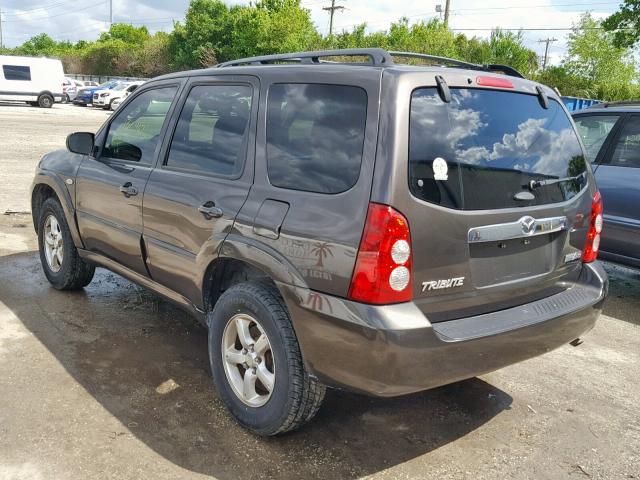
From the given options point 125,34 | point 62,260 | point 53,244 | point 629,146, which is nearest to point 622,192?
point 629,146

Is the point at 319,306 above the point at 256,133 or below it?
below

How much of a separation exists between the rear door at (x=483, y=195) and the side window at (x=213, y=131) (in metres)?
1.00

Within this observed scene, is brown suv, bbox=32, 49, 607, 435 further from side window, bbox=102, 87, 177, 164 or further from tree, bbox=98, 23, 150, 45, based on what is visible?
tree, bbox=98, 23, 150, 45

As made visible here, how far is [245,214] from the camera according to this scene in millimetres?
2980

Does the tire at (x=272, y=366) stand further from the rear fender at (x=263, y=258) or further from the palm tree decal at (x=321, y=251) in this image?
the palm tree decal at (x=321, y=251)

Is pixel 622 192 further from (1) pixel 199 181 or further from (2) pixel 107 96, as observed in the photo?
(2) pixel 107 96

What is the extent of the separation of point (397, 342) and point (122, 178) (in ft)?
7.80

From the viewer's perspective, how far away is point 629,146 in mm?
5387

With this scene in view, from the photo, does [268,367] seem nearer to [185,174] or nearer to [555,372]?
[185,174]

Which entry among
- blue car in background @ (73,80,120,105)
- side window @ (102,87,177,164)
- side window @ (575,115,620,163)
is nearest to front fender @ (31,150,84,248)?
side window @ (102,87,177,164)

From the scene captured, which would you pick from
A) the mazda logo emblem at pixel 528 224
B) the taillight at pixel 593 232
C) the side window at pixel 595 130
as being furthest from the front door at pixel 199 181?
the side window at pixel 595 130

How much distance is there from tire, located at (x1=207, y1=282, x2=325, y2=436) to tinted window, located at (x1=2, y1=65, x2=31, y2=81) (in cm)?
3260

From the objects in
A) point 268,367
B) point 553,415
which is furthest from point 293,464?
point 553,415

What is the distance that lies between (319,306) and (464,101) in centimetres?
113
